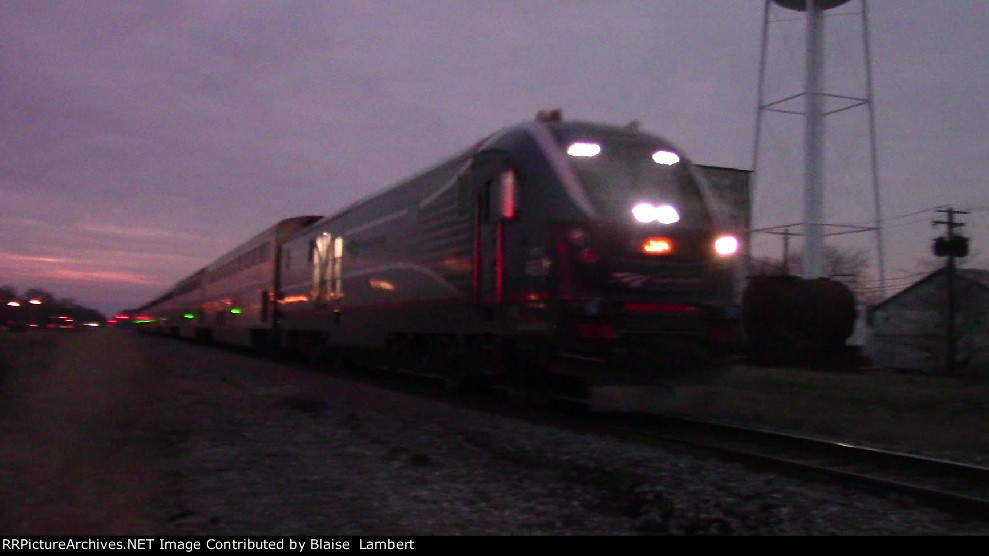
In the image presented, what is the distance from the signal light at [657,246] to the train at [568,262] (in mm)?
14

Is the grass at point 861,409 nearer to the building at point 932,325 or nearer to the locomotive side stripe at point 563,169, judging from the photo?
the locomotive side stripe at point 563,169

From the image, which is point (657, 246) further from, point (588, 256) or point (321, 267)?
point (321, 267)

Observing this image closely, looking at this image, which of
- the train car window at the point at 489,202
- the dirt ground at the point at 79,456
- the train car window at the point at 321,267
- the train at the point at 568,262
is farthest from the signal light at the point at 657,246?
the train car window at the point at 321,267

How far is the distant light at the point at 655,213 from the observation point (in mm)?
10258

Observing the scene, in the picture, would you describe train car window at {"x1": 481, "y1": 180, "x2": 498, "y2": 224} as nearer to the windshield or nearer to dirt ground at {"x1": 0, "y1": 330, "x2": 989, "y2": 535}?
the windshield

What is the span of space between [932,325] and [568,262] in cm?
2596

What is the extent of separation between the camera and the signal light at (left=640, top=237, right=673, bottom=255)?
10141 millimetres

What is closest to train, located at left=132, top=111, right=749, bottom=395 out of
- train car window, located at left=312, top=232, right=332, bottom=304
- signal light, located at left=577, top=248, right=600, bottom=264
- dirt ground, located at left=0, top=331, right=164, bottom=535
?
signal light, located at left=577, top=248, right=600, bottom=264

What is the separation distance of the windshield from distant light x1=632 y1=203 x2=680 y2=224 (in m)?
0.05

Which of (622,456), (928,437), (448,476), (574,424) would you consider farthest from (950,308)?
(448,476)
